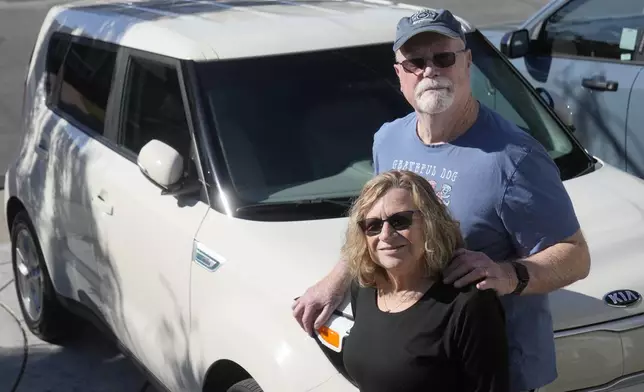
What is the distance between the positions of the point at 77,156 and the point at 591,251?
2410mm

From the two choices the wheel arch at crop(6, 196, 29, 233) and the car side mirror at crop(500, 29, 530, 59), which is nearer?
the wheel arch at crop(6, 196, 29, 233)

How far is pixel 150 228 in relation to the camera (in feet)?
12.7

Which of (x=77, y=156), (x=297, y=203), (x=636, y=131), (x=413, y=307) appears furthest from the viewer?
(x=636, y=131)

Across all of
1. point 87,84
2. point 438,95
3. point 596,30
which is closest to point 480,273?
point 438,95

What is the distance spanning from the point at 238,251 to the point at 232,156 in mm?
472

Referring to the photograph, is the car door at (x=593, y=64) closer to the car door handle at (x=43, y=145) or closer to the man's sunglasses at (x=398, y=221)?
the car door handle at (x=43, y=145)

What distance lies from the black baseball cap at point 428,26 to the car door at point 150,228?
1256 mm

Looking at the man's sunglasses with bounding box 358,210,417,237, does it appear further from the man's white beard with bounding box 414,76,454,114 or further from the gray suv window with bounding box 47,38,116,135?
the gray suv window with bounding box 47,38,116,135

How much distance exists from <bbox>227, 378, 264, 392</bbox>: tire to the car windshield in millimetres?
663

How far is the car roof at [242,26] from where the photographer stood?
3.98m

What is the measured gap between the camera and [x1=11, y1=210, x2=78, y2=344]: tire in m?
5.31

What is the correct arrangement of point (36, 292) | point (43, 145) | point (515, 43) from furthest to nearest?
point (515, 43), point (36, 292), point (43, 145)

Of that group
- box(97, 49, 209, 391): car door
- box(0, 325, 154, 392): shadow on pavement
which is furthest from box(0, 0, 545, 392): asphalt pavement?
box(97, 49, 209, 391): car door

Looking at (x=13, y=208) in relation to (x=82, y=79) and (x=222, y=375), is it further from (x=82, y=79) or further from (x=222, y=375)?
(x=222, y=375)
